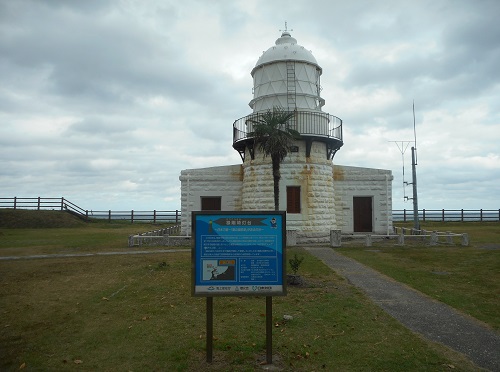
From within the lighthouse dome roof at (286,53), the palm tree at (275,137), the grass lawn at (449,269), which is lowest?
the grass lawn at (449,269)

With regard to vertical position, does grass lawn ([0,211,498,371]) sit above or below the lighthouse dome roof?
below

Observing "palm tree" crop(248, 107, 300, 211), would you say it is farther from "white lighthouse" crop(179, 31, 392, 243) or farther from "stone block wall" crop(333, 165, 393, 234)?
"stone block wall" crop(333, 165, 393, 234)

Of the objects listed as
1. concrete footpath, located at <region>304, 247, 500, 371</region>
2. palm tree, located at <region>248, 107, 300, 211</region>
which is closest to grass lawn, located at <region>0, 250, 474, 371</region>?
concrete footpath, located at <region>304, 247, 500, 371</region>

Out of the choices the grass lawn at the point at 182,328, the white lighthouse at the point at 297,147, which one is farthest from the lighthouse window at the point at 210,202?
the grass lawn at the point at 182,328

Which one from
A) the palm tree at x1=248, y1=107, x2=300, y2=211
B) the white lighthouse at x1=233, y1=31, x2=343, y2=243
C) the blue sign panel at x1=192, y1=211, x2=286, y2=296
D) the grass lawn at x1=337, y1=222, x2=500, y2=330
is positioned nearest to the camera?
the blue sign panel at x1=192, y1=211, x2=286, y2=296

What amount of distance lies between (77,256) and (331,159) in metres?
15.0

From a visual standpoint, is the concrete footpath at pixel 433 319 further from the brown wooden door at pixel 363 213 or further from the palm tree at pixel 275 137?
the brown wooden door at pixel 363 213

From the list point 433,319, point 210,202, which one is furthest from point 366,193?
point 433,319

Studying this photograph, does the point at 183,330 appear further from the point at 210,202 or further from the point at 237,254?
the point at 210,202

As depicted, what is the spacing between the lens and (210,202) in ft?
77.6

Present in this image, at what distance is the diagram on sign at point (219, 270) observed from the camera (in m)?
5.85

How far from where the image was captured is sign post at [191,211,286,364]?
19.1 feet

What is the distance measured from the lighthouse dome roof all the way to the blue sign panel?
18.8 meters

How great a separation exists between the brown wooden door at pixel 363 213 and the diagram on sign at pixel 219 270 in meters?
19.0
